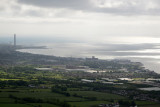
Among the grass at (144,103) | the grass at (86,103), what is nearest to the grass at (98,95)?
the grass at (86,103)

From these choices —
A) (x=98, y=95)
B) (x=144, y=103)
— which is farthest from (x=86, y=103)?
(x=144, y=103)

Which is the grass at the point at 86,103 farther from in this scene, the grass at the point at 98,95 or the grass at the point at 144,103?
the grass at the point at 144,103

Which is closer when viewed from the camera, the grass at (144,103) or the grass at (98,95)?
the grass at (144,103)

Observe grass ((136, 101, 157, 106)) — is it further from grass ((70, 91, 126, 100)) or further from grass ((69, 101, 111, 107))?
grass ((69, 101, 111, 107))

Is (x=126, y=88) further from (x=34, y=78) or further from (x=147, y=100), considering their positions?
(x=34, y=78)

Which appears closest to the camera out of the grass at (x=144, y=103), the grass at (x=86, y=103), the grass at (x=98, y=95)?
the grass at (x=86, y=103)

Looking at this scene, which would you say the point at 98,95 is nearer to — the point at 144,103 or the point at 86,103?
the point at 86,103

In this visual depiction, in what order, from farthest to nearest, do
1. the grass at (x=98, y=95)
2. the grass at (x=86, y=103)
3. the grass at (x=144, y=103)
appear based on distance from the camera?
the grass at (x=98, y=95)
the grass at (x=144, y=103)
the grass at (x=86, y=103)

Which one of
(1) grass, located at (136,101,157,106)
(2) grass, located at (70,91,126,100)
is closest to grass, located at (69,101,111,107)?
(2) grass, located at (70,91,126,100)

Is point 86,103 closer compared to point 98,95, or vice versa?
point 86,103

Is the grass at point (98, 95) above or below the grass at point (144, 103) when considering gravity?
above

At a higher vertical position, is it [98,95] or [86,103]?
[98,95]
